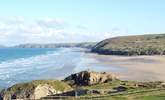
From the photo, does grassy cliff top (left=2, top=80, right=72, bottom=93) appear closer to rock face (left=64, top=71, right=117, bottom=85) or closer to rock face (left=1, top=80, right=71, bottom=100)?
rock face (left=1, top=80, right=71, bottom=100)

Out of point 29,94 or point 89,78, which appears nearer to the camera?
point 29,94

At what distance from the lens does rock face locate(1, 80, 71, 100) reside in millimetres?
52938

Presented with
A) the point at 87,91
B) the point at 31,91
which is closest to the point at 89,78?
the point at 87,91

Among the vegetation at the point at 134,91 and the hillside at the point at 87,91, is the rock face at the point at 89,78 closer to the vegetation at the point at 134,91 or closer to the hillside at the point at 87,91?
the hillside at the point at 87,91

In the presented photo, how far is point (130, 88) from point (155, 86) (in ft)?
11.7

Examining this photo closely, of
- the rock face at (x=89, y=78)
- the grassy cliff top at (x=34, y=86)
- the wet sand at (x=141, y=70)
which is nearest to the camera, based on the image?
the grassy cliff top at (x=34, y=86)

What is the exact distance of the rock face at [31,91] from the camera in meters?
52.9

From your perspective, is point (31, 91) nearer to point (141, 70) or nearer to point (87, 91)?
point (87, 91)

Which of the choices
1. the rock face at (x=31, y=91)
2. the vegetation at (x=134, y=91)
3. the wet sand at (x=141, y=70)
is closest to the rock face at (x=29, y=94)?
the rock face at (x=31, y=91)

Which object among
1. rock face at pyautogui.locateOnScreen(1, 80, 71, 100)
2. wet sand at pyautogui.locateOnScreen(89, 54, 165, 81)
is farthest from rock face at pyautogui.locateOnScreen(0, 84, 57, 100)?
wet sand at pyautogui.locateOnScreen(89, 54, 165, 81)

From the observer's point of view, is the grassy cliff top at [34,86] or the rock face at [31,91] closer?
the rock face at [31,91]

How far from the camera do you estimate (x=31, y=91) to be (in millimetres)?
53312

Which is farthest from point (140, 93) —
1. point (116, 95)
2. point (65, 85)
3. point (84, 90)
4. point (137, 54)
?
point (137, 54)

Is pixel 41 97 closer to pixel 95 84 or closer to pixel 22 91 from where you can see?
pixel 22 91
